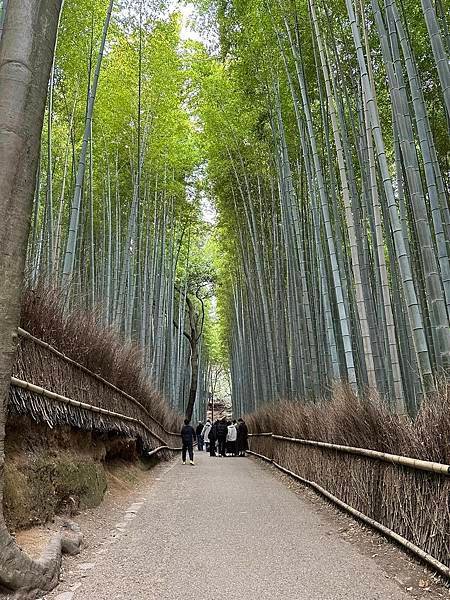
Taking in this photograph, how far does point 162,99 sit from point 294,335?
13.0 ft

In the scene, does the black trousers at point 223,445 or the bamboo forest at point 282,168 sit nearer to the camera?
the bamboo forest at point 282,168

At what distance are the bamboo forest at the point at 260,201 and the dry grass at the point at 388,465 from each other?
2 centimetres

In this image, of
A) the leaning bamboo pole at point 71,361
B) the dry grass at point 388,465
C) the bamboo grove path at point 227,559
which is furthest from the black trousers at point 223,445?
the bamboo grove path at point 227,559

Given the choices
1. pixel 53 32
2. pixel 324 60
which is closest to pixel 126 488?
pixel 53 32

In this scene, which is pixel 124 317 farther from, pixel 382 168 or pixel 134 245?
pixel 382 168

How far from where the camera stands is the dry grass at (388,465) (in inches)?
87.4

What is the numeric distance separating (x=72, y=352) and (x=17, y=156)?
216 cm

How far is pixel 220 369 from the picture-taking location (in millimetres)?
36344

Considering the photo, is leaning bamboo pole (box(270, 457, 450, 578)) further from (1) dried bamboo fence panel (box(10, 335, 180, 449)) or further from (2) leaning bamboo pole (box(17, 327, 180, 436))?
(2) leaning bamboo pole (box(17, 327, 180, 436))

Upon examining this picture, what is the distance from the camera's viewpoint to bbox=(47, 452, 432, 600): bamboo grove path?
6.73 ft

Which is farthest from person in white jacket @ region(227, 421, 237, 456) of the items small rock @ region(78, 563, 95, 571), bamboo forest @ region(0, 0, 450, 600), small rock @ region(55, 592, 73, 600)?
small rock @ region(55, 592, 73, 600)

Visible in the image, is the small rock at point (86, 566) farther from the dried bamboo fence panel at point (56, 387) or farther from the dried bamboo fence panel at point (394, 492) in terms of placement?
the dried bamboo fence panel at point (394, 492)

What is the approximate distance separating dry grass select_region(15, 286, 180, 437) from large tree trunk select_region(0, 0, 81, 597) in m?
0.91

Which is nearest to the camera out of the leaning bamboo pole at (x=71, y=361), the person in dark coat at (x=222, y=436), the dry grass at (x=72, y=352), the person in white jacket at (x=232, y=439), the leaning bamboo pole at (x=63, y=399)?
the leaning bamboo pole at (x=63, y=399)
